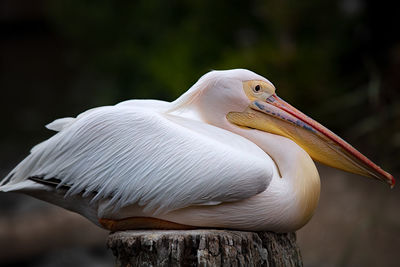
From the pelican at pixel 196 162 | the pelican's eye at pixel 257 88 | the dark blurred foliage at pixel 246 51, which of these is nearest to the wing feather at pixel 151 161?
the pelican at pixel 196 162

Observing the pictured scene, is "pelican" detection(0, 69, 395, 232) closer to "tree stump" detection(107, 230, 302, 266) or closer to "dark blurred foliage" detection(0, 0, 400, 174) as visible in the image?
"tree stump" detection(107, 230, 302, 266)

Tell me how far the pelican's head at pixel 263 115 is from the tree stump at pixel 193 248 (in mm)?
499

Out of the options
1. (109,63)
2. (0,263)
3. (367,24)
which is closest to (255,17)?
(367,24)

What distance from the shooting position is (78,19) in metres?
9.04

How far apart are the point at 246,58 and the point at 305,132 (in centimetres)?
363

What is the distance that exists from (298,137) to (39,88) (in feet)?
33.7

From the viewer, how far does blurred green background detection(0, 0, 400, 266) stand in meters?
5.28

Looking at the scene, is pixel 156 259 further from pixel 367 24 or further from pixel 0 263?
pixel 367 24

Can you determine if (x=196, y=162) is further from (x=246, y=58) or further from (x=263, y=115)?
(x=246, y=58)

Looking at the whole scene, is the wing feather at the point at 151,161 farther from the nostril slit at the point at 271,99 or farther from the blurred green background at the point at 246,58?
the blurred green background at the point at 246,58

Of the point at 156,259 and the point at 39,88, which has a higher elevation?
the point at 156,259

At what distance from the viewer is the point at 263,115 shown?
2.71 meters

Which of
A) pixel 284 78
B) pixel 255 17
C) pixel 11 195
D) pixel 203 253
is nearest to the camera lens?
pixel 203 253

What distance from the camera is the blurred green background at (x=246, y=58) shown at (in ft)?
17.3
